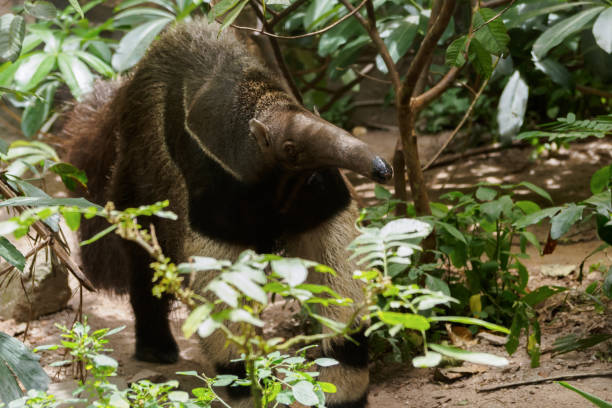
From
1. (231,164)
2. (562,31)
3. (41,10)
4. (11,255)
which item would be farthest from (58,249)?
(562,31)

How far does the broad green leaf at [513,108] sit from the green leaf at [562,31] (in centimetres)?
62

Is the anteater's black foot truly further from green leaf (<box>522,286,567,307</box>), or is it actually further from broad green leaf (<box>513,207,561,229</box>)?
broad green leaf (<box>513,207,561,229</box>)

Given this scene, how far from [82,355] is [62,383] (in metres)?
1.93

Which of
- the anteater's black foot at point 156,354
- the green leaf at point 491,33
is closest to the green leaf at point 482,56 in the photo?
the green leaf at point 491,33

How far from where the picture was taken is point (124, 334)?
15.3ft

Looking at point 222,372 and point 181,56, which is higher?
point 181,56

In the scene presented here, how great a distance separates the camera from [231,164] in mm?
2947

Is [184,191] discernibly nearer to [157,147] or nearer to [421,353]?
[157,147]

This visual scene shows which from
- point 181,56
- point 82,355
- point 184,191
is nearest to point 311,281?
point 184,191

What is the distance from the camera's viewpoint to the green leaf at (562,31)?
135 inches

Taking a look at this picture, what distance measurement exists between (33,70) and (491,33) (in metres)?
3.07

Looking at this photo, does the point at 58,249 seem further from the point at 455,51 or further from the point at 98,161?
the point at 98,161

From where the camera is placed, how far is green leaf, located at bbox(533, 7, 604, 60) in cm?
342

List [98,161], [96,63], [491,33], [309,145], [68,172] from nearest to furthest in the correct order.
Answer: [309,145], [491,33], [68,172], [98,161], [96,63]
